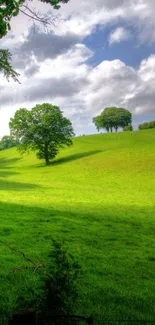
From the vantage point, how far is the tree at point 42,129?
76.1 m

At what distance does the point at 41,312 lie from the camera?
469 centimetres

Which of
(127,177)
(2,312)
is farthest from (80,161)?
(2,312)

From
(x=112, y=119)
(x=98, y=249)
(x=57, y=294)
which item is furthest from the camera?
(x=112, y=119)

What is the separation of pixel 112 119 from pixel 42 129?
95.0 metres

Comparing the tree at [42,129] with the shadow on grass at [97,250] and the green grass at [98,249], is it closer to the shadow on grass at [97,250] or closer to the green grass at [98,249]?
the green grass at [98,249]

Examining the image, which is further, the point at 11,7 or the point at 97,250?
the point at 97,250

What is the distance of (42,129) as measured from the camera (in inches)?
3004

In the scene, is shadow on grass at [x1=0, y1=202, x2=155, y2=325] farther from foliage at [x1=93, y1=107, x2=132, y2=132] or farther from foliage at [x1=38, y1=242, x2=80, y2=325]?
foliage at [x1=93, y1=107, x2=132, y2=132]

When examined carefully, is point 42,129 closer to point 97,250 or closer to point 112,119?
point 97,250

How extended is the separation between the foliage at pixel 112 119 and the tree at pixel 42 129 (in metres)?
88.6

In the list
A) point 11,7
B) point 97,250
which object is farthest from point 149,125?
point 11,7

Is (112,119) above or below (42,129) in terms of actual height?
above

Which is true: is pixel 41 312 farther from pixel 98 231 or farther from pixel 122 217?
pixel 122 217

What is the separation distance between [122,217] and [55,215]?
4853 millimetres
